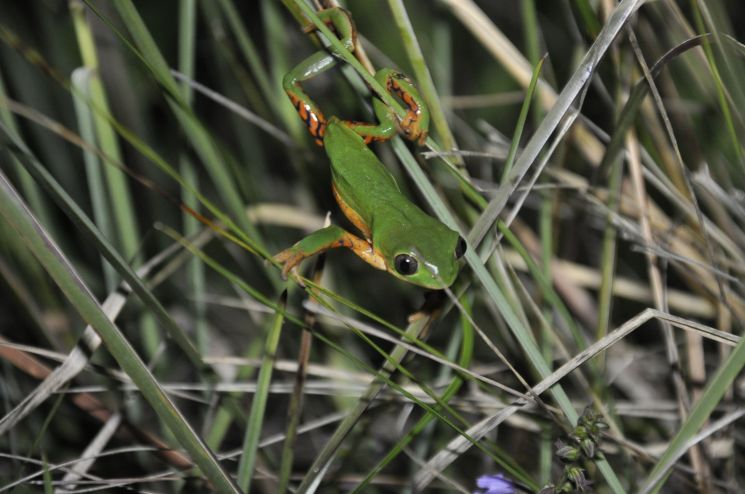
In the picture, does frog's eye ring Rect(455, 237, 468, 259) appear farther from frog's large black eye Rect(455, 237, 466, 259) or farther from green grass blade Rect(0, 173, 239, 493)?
green grass blade Rect(0, 173, 239, 493)

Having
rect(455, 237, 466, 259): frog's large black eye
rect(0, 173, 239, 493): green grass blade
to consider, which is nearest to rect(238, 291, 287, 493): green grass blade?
rect(0, 173, 239, 493): green grass blade

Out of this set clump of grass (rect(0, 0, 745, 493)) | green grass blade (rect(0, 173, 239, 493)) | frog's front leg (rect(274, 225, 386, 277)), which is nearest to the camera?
green grass blade (rect(0, 173, 239, 493))

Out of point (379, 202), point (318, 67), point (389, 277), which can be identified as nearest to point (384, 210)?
point (379, 202)

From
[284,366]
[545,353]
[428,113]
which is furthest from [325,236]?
[545,353]

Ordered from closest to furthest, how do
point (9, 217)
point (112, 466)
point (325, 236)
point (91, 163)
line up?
point (9, 217), point (325, 236), point (91, 163), point (112, 466)

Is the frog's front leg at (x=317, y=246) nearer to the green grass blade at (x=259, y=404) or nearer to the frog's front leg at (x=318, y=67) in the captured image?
the green grass blade at (x=259, y=404)

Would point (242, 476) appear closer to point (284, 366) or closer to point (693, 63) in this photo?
point (284, 366)

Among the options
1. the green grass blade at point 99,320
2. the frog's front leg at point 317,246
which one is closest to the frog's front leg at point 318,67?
the frog's front leg at point 317,246

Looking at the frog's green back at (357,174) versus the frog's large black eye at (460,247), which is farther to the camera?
the frog's green back at (357,174)
